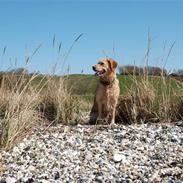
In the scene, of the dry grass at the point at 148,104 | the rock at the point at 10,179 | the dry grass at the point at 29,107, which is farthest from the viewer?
the dry grass at the point at 148,104

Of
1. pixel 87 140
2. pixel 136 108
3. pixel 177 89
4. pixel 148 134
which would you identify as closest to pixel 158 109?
pixel 136 108

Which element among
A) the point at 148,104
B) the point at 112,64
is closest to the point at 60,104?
the point at 112,64

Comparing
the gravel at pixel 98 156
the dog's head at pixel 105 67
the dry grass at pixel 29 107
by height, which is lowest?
the gravel at pixel 98 156

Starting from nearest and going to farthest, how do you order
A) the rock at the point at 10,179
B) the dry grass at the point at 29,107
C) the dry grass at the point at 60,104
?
the rock at the point at 10,179, the dry grass at the point at 29,107, the dry grass at the point at 60,104

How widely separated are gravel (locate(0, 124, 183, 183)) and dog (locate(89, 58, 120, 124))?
1105mm

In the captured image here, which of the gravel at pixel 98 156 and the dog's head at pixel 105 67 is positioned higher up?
the dog's head at pixel 105 67

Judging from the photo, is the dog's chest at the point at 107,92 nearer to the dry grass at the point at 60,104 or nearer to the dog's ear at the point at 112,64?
the dog's ear at the point at 112,64

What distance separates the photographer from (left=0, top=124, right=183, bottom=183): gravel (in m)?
5.43

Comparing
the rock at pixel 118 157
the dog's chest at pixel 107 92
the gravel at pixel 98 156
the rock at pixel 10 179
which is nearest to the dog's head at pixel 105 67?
the dog's chest at pixel 107 92

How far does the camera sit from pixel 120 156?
19.7 ft

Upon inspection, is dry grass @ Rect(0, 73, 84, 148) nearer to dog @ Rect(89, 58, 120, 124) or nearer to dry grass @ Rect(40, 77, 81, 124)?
dry grass @ Rect(40, 77, 81, 124)

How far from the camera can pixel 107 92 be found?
8.58 metres

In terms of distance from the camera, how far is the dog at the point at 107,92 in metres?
8.59

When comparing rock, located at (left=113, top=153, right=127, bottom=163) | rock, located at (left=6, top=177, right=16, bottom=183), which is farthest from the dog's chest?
rock, located at (left=6, top=177, right=16, bottom=183)
